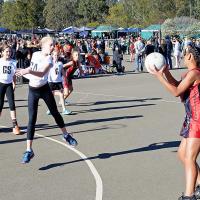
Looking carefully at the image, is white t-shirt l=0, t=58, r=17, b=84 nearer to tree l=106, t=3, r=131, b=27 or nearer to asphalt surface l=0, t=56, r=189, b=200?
asphalt surface l=0, t=56, r=189, b=200

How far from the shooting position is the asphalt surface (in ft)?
21.4

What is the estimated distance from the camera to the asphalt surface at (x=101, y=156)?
652cm

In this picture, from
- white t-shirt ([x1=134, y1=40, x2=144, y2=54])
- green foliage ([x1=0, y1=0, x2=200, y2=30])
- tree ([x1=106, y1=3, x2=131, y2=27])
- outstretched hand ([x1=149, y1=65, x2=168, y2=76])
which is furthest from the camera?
tree ([x1=106, y1=3, x2=131, y2=27])

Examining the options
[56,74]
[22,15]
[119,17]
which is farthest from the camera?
[22,15]

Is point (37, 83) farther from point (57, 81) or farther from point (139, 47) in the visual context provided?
point (139, 47)

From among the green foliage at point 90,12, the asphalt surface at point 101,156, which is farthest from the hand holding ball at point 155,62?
the green foliage at point 90,12

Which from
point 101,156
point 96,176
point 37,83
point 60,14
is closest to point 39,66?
point 37,83

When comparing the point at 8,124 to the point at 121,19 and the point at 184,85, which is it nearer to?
the point at 184,85

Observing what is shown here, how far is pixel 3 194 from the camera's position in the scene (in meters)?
6.42

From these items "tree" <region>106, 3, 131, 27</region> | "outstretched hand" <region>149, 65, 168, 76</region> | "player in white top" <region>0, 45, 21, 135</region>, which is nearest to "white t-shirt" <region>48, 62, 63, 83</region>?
"player in white top" <region>0, 45, 21, 135</region>

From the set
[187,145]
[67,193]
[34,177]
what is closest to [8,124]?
[34,177]

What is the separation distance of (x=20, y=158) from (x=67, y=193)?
2224mm

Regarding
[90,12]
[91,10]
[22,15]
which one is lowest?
[22,15]

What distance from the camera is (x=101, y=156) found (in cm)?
845
